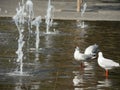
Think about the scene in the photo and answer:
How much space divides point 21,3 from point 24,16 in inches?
400

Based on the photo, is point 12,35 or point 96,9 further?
point 96,9

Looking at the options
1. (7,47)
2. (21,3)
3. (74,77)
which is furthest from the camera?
(21,3)

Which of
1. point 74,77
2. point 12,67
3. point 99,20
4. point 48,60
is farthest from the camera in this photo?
point 99,20

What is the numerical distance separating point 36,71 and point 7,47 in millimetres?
3975

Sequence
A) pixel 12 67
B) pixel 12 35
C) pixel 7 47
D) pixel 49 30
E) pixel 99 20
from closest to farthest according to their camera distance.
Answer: pixel 12 67, pixel 7 47, pixel 12 35, pixel 49 30, pixel 99 20

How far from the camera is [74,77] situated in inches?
489

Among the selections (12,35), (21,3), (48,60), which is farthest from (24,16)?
(48,60)

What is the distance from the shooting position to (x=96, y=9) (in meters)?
32.3

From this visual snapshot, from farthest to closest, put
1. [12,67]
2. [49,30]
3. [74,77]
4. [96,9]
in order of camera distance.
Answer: [96,9], [49,30], [12,67], [74,77]

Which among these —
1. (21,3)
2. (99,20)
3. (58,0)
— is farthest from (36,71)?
(58,0)

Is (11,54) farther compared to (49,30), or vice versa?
(49,30)

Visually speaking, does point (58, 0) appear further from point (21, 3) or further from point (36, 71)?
point (36, 71)

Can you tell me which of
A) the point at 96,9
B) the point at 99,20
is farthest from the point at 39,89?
the point at 96,9

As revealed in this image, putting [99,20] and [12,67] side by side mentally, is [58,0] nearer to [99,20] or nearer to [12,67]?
[99,20]
